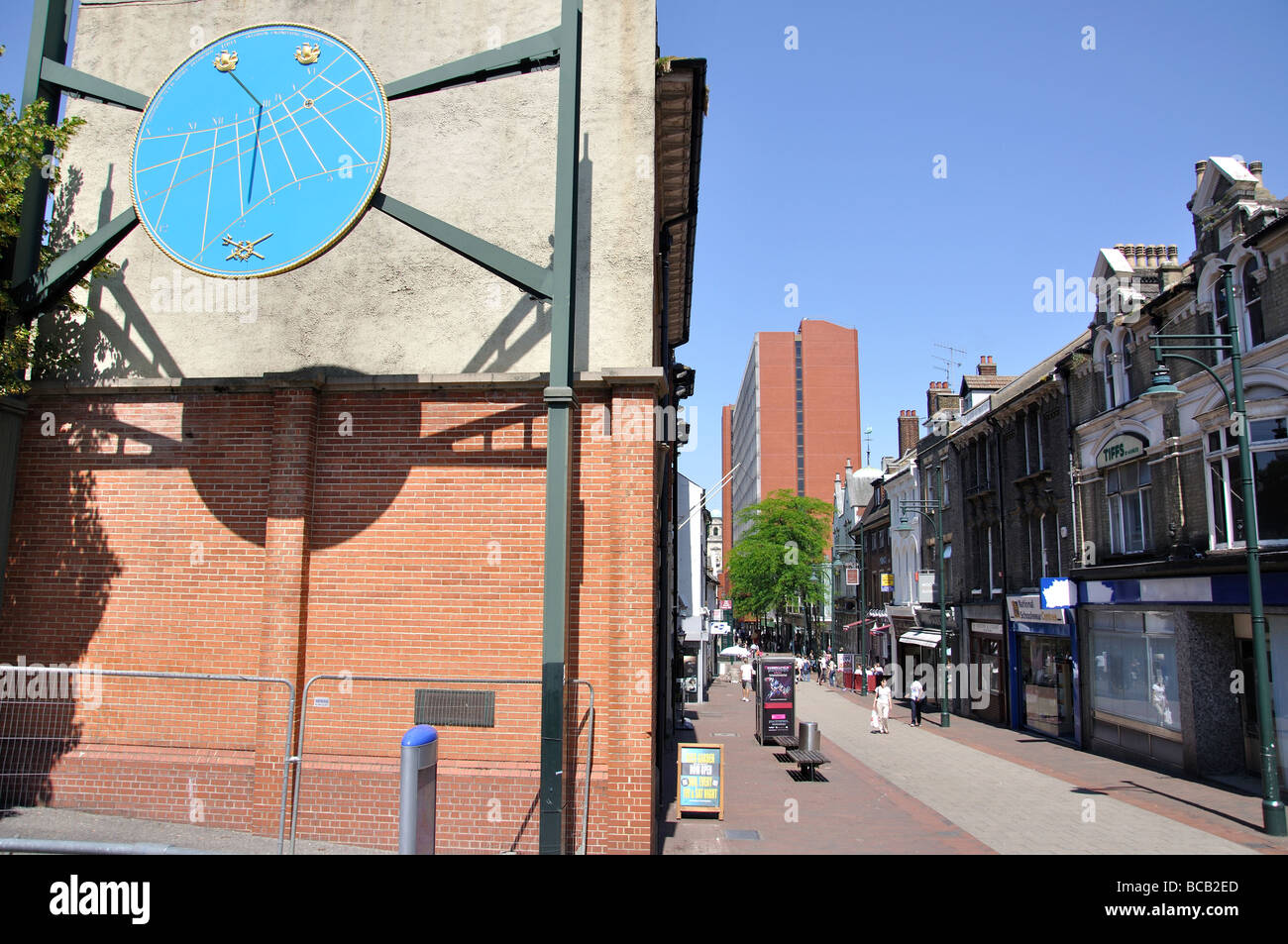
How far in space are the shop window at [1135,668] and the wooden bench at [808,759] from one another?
805cm

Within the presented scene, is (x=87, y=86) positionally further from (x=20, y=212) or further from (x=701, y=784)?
(x=701, y=784)

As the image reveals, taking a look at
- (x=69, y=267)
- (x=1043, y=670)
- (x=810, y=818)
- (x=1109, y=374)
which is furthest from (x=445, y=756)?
(x=1043, y=670)

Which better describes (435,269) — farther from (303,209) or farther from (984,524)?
(984,524)

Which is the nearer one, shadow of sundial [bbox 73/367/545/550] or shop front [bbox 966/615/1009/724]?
shadow of sundial [bbox 73/367/545/550]

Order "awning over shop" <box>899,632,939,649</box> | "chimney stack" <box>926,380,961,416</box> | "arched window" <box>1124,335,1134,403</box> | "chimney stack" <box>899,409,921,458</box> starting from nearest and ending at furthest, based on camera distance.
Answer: "arched window" <box>1124,335,1134,403</box>
"awning over shop" <box>899,632,939,649</box>
"chimney stack" <box>926,380,961,416</box>
"chimney stack" <box>899,409,921,458</box>

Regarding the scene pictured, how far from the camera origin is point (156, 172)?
32.3 ft

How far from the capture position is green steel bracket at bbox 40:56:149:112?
1009cm

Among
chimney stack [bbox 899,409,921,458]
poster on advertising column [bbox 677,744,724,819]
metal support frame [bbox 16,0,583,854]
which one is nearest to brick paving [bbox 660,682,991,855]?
poster on advertising column [bbox 677,744,724,819]

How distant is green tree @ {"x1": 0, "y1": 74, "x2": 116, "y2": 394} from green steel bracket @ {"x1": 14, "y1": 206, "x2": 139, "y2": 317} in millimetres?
125

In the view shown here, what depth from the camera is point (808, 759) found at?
1627 centimetres

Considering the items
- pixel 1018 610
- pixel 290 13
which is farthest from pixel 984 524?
pixel 290 13

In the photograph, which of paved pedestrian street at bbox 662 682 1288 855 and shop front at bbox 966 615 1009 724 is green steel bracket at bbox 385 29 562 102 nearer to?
paved pedestrian street at bbox 662 682 1288 855
